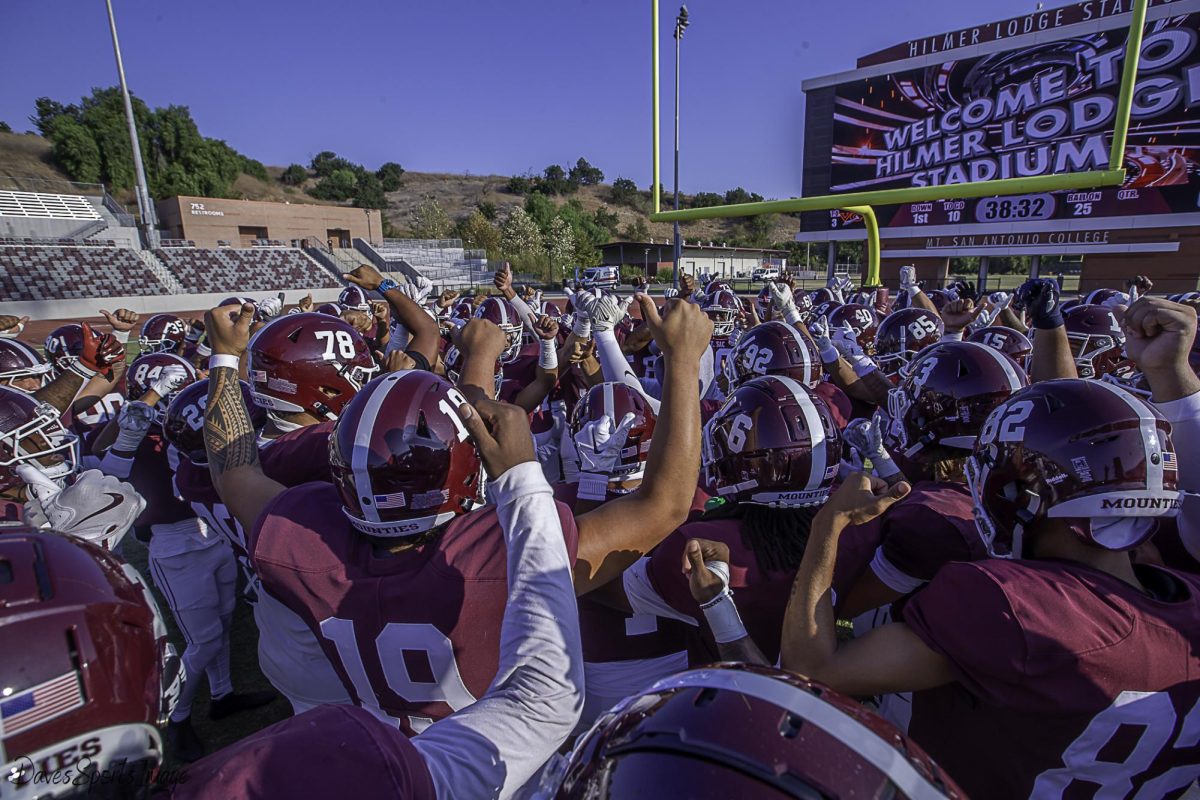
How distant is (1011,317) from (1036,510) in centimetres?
629

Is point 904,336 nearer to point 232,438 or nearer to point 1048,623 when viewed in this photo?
point 1048,623

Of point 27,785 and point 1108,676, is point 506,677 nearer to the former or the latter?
point 27,785

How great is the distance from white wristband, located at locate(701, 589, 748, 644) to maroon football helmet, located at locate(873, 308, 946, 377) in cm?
505

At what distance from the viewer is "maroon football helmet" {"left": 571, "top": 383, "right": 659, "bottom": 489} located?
317 cm

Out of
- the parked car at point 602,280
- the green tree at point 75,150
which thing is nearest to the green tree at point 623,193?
the green tree at point 75,150

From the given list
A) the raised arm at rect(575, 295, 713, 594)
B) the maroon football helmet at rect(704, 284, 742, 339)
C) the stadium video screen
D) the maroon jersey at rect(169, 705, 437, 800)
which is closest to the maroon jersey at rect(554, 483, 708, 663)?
the raised arm at rect(575, 295, 713, 594)

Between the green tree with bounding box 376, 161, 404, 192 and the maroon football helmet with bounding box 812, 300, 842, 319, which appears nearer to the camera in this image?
the maroon football helmet with bounding box 812, 300, 842, 319

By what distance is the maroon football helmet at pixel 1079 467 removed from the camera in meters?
1.60

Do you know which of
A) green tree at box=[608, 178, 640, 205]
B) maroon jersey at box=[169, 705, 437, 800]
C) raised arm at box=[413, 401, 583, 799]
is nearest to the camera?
maroon jersey at box=[169, 705, 437, 800]

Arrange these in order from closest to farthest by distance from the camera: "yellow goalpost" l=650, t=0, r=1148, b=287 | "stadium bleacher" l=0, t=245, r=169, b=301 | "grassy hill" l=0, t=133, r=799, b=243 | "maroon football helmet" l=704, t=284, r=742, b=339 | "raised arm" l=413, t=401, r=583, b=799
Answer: "raised arm" l=413, t=401, r=583, b=799 → "yellow goalpost" l=650, t=0, r=1148, b=287 → "maroon football helmet" l=704, t=284, r=742, b=339 → "stadium bleacher" l=0, t=245, r=169, b=301 → "grassy hill" l=0, t=133, r=799, b=243

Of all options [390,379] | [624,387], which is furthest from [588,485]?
[390,379]

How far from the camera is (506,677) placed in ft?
4.63

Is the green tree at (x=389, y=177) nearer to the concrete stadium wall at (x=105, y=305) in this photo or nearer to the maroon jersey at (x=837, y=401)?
the concrete stadium wall at (x=105, y=305)

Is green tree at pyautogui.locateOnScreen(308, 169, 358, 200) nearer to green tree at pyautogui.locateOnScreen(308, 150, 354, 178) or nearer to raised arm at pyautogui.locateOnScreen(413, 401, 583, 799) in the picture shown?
green tree at pyautogui.locateOnScreen(308, 150, 354, 178)
